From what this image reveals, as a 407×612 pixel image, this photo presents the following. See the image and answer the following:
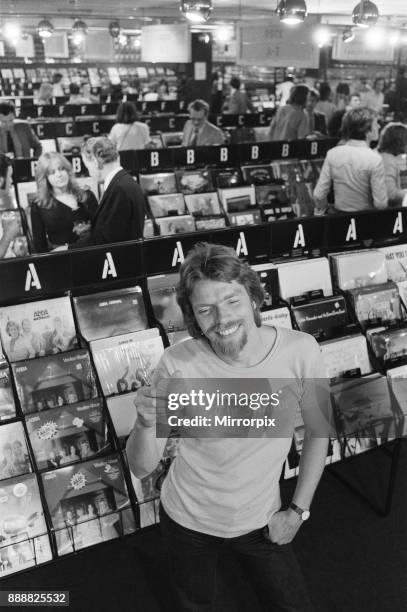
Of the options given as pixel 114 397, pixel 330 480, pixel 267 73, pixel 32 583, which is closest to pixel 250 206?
pixel 330 480

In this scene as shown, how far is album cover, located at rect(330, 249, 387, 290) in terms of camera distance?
3010 mm

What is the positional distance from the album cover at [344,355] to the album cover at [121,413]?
3.14 feet

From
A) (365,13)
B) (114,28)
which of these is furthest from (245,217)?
(114,28)

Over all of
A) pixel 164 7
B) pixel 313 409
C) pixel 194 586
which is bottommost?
pixel 194 586

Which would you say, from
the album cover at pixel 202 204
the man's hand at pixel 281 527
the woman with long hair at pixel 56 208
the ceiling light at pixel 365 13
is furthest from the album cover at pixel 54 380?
the ceiling light at pixel 365 13

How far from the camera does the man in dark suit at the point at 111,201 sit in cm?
343

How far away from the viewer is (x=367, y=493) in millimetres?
2979

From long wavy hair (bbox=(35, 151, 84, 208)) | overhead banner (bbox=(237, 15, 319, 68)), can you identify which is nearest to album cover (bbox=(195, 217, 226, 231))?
long wavy hair (bbox=(35, 151, 84, 208))

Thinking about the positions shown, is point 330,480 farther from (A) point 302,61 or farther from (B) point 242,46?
(B) point 242,46

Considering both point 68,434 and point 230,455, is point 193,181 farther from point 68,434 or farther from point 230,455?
point 230,455

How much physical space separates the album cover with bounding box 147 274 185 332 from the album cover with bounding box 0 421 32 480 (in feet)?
2.57

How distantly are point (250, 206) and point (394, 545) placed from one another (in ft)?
11.0

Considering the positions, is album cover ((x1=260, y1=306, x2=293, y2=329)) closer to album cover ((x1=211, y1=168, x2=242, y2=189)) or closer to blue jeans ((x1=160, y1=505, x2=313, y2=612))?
blue jeans ((x1=160, y1=505, x2=313, y2=612))

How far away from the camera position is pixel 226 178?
19.5 ft
